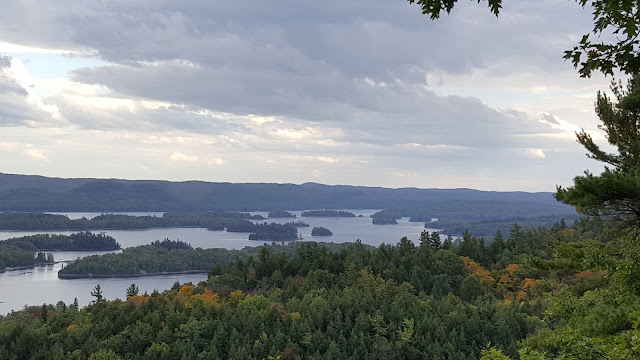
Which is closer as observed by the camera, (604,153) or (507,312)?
(604,153)

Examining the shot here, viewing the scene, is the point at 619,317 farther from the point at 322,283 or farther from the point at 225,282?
the point at 225,282

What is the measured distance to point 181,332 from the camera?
70.4 m

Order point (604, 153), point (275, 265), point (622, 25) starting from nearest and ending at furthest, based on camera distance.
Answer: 1. point (622, 25)
2. point (604, 153)
3. point (275, 265)

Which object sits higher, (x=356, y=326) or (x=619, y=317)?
(x=619, y=317)

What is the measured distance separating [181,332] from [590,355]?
2539 inches

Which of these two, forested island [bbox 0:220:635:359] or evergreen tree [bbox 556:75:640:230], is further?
forested island [bbox 0:220:635:359]

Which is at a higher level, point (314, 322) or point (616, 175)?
point (616, 175)

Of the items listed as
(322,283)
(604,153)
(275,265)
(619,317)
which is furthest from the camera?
(275,265)

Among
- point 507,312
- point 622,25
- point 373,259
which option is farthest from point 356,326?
point 622,25

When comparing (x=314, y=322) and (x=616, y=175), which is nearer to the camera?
(x=616, y=175)

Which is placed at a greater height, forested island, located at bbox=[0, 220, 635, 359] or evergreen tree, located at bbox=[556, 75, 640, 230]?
evergreen tree, located at bbox=[556, 75, 640, 230]

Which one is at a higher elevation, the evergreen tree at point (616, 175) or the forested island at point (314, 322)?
the evergreen tree at point (616, 175)

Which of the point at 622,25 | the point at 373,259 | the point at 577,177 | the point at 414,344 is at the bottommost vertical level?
the point at 414,344

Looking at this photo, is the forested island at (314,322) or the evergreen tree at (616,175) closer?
the evergreen tree at (616,175)
